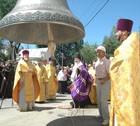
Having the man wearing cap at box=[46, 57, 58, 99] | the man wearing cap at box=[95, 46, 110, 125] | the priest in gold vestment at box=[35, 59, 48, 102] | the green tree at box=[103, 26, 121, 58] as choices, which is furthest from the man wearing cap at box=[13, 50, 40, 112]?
the green tree at box=[103, 26, 121, 58]

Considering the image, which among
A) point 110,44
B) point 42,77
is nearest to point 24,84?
point 42,77

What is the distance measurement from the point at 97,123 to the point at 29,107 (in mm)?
3000

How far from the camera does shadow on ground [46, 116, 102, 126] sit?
313 inches

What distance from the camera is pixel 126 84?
14.5 ft

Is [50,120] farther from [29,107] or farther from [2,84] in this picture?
[2,84]

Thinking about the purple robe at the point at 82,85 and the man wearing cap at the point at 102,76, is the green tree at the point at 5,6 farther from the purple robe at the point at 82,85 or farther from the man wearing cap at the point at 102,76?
the man wearing cap at the point at 102,76

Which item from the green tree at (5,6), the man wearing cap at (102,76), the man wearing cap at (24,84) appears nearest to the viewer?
the man wearing cap at (102,76)

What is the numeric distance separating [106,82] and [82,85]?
2334 millimetres

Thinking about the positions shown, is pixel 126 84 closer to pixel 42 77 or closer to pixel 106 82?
pixel 106 82

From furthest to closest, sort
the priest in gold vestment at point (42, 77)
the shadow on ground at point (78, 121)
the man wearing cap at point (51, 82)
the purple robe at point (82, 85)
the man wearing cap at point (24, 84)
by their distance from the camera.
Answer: the man wearing cap at point (51, 82) → the priest in gold vestment at point (42, 77) → the man wearing cap at point (24, 84) → the purple robe at point (82, 85) → the shadow on ground at point (78, 121)

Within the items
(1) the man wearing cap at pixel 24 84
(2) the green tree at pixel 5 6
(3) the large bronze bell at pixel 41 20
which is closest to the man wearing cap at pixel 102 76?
(3) the large bronze bell at pixel 41 20

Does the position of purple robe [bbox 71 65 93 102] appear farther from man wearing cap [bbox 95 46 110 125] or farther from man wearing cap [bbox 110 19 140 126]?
man wearing cap [bbox 110 19 140 126]

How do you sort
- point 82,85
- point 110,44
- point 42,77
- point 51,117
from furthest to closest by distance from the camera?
point 110,44 → point 42,77 → point 82,85 → point 51,117

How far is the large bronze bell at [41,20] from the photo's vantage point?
589 cm
